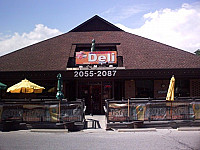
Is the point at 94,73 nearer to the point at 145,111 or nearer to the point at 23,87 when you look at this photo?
the point at 23,87

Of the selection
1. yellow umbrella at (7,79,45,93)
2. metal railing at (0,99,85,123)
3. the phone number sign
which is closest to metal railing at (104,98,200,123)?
metal railing at (0,99,85,123)

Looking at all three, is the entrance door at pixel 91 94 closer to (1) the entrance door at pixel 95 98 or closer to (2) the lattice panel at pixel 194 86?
(1) the entrance door at pixel 95 98

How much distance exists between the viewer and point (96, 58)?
17562mm

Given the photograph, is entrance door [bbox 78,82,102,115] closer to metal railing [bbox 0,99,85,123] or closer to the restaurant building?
the restaurant building

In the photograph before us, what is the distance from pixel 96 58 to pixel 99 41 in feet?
14.3

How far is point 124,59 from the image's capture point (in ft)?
60.4


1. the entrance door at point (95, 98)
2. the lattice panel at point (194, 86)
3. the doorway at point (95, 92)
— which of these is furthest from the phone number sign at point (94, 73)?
the lattice panel at point (194, 86)

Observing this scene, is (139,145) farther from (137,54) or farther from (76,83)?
(137,54)

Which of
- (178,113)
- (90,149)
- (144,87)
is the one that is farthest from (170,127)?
(144,87)

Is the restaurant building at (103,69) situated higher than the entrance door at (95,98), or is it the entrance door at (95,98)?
the restaurant building at (103,69)

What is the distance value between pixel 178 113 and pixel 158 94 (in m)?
6.62

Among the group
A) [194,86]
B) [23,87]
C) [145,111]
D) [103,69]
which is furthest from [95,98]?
[194,86]

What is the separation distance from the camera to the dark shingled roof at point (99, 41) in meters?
17.7

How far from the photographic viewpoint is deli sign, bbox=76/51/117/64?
687 inches
